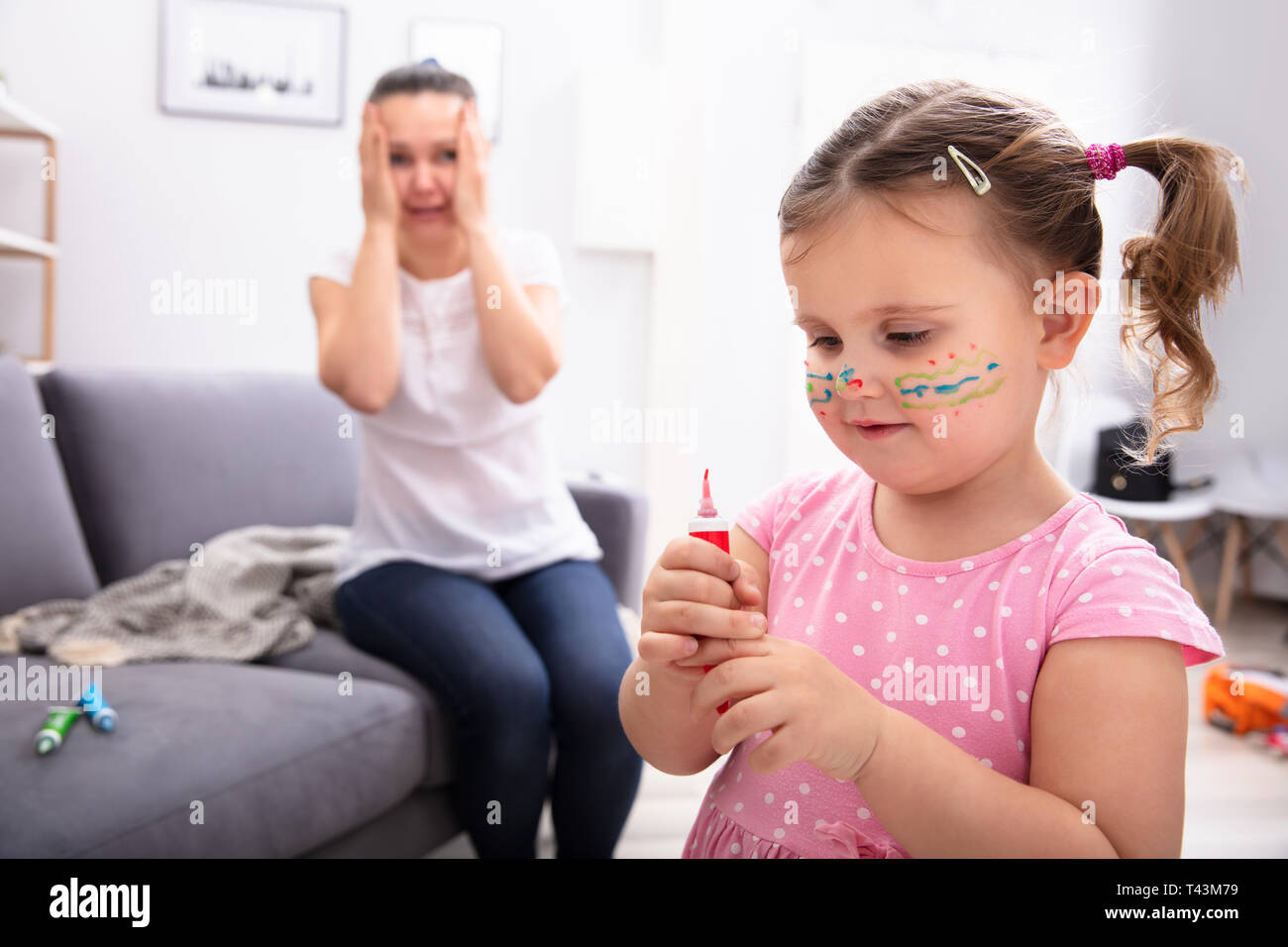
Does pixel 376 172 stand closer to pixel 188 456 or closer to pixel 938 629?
pixel 188 456

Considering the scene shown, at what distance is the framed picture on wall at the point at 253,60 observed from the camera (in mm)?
2584

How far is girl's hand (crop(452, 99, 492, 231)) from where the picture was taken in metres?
1.37

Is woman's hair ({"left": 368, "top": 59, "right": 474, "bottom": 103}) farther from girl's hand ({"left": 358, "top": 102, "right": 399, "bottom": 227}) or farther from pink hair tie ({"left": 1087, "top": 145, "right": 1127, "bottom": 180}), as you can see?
pink hair tie ({"left": 1087, "top": 145, "right": 1127, "bottom": 180})

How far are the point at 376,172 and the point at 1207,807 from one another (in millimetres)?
1745

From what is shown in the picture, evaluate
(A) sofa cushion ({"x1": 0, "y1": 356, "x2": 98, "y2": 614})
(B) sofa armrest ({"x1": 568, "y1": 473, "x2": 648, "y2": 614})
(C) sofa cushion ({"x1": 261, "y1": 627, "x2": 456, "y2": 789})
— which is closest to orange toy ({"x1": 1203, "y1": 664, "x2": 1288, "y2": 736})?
(B) sofa armrest ({"x1": 568, "y1": 473, "x2": 648, "y2": 614})

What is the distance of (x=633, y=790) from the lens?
1.30m

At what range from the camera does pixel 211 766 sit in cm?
99

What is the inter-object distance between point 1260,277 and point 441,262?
277cm

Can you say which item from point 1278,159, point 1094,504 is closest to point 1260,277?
point 1278,159

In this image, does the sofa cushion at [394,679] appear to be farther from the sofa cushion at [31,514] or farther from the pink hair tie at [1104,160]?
the pink hair tie at [1104,160]

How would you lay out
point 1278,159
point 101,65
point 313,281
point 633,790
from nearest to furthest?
point 633,790
point 313,281
point 101,65
point 1278,159

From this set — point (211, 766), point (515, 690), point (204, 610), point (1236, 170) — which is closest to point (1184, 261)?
point (1236, 170)

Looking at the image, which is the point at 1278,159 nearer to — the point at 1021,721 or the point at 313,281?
the point at 313,281

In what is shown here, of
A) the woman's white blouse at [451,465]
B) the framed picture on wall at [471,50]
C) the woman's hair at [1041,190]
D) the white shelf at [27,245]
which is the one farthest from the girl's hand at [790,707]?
the framed picture on wall at [471,50]
